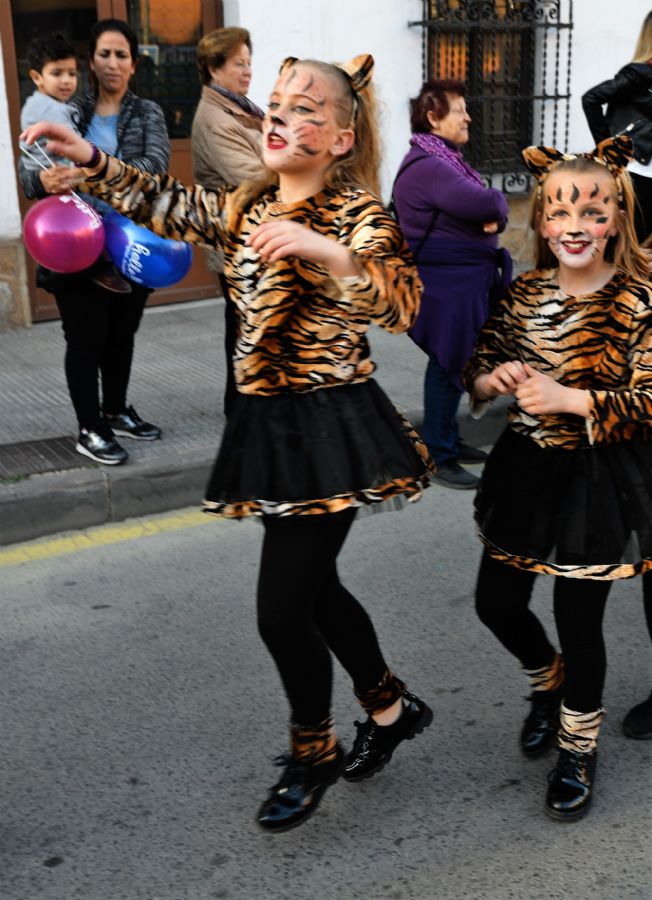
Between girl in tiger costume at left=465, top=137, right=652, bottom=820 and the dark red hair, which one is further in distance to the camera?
the dark red hair

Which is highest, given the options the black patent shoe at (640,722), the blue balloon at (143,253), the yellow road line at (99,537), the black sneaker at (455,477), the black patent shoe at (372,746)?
the blue balloon at (143,253)

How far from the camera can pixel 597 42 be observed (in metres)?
10.6

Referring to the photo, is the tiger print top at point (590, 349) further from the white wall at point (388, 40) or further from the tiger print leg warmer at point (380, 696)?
the white wall at point (388, 40)

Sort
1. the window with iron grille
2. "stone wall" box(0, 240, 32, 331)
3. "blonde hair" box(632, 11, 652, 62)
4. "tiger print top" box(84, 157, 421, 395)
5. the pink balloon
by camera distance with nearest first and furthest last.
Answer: "tiger print top" box(84, 157, 421, 395) → the pink balloon → "blonde hair" box(632, 11, 652, 62) → "stone wall" box(0, 240, 32, 331) → the window with iron grille

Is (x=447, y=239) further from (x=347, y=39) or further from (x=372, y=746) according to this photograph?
(x=347, y=39)

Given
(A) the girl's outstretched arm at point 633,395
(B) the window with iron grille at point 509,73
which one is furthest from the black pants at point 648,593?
(B) the window with iron grille at point 509,73

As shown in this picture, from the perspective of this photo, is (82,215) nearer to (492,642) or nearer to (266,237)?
(492,642)

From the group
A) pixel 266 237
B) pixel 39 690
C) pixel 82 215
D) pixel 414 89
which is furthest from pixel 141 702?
pixel 414 89

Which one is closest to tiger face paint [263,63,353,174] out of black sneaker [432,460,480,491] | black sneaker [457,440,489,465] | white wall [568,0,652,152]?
black sneaker [432,460,480,491]

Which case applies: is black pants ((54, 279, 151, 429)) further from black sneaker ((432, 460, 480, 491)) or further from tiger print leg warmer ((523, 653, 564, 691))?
tiger print leg warmer ((523, 653, 564, 691))

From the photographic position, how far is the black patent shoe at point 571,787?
9.67 feet

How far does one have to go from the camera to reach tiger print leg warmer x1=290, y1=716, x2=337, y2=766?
2.89 m

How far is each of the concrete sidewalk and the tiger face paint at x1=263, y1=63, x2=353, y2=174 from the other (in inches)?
105

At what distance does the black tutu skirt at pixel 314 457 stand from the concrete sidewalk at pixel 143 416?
7.91 feet
